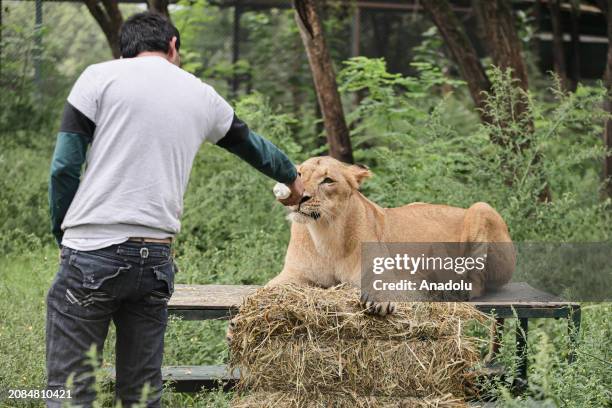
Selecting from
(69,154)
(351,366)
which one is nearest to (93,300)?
(69,154)

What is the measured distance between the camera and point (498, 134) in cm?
934

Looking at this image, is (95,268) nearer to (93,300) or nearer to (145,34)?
(93,300)

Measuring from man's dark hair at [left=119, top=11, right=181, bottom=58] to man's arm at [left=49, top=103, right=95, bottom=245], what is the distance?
0.46 meters

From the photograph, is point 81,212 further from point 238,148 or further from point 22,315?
point 22,315

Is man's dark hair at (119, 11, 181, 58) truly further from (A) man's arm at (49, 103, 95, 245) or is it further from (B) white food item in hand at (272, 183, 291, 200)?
(B) white food item in hand at (272, 183, 291, 200)

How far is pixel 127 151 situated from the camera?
4.24 m

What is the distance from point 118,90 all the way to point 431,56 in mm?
11637

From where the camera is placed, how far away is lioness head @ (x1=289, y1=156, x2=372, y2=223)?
19.0 feet

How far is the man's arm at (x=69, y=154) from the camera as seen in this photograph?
4219 mm

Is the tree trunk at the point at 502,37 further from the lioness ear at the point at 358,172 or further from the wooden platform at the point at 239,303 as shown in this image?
the lioness ear at the point at 358,172

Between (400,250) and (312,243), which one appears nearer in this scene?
(312,243)

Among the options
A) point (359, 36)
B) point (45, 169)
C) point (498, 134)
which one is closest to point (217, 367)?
point (498, 134)

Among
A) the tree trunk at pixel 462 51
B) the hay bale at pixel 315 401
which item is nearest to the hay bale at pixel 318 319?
the hay bale at pixel 315 401

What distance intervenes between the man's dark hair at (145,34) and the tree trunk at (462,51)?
6.66 m
